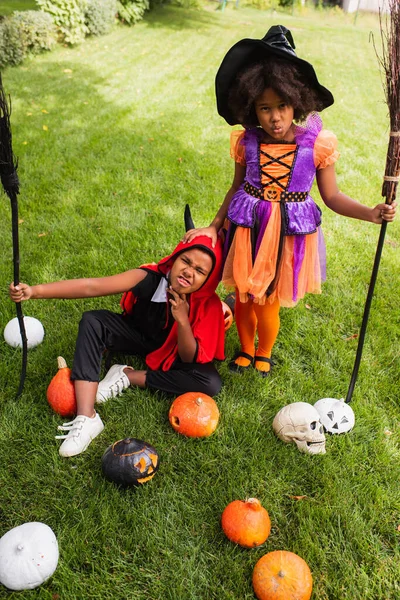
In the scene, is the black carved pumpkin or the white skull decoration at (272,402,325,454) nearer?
the black carved pumpkin

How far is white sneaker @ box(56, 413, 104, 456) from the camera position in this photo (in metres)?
2.59

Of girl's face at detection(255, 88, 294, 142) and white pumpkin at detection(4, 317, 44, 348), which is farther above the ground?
girl's face at detection(255, 88, 294, 142)

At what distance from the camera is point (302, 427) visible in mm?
2588

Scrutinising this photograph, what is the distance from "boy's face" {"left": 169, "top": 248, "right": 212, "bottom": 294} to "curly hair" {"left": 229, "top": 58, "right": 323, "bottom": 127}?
0.78m

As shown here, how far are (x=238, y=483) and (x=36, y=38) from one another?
9861 millimetres

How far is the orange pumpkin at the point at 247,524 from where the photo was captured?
2.17 meters

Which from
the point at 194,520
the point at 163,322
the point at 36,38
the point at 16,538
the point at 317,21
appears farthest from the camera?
the point at 317,21

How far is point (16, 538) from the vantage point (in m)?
1.99

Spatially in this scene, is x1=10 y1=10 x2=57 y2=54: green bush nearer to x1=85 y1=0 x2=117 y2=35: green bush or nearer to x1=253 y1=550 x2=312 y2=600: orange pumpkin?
x1=85 y1=0 x2=117 y2=35: green bush

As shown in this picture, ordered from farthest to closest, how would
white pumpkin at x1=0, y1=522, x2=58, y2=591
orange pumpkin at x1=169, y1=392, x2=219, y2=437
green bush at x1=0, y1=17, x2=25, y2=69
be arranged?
green bush at x1=0, y1=17, x2=25, y2=69, orange pumpkin at x1=169, y1=392, x2=219, y2=437, white pumpkin at x1=0, y1=522, x2=58, y2=591

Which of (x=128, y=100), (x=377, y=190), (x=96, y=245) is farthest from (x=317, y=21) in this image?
(x=96, y=245)

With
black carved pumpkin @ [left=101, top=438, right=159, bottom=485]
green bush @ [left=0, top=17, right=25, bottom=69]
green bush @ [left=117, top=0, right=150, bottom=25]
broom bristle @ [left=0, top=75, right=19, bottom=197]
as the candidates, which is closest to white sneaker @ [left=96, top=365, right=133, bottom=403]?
black carved pumpkin @ [left=101, top=438, right=159, bottom=485]

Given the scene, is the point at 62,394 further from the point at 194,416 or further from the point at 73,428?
the point at 194,416

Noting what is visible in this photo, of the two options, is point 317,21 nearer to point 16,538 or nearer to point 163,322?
point 163,322
